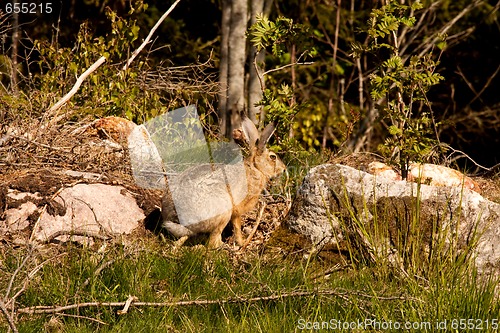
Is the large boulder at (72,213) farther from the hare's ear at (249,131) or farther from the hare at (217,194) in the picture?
the hare's ear at (249,131)

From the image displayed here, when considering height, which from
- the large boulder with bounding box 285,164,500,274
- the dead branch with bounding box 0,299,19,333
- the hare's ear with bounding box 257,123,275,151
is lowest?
the dead branch with bounding box 0,299,19,333

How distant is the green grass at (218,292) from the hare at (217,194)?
0.47 metres

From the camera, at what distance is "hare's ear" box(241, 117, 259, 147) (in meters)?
6.01

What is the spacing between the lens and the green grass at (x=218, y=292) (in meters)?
4.13

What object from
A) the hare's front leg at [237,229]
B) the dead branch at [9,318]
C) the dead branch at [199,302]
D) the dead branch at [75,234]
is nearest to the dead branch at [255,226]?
the hare's front leg at [237,229]

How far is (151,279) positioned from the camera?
4.69 meters

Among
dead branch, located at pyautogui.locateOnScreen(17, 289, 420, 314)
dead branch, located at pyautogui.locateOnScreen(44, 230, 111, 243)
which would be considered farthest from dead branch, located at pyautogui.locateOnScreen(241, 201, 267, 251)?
dead branch, located at pyautogui.locateOnScreen(17, 289, 420, 314)

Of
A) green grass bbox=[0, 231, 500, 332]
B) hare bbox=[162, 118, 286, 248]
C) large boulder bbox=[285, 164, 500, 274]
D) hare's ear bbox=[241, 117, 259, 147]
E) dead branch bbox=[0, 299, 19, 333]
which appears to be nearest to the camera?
dead branch bbox=[0, 299, 19, 333]

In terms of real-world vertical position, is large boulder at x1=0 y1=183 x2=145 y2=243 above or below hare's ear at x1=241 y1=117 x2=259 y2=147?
below

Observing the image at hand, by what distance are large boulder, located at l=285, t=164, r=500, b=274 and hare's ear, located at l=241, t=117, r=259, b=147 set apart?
68 cm

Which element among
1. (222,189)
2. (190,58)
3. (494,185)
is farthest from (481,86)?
(222,189)

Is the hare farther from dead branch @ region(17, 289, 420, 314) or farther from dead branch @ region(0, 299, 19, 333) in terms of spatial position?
dead branch @ region(0, 299, 19, 333)

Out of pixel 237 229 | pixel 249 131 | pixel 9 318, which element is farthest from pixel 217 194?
pixel 9 318

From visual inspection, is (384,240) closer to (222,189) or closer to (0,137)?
(222,189)
